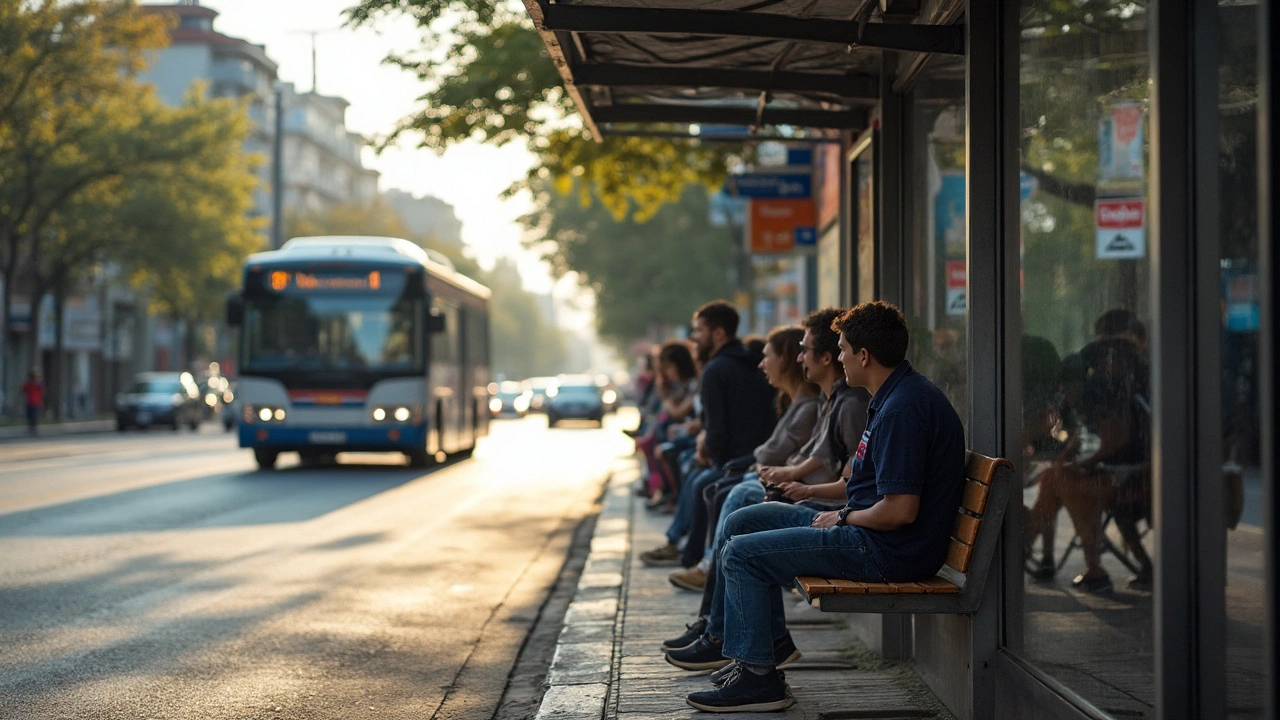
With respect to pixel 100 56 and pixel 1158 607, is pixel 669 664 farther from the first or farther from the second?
pixel 100 56

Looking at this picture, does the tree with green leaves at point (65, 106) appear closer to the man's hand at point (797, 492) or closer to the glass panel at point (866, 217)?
the glass panel at point (866, 217)

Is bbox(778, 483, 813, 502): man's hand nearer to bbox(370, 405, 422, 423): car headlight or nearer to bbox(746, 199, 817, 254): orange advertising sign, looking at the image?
bbox(746, 199, 817, 254): orange advertising sign

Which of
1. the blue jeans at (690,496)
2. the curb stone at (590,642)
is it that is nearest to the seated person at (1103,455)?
the curb stone at (590,642)

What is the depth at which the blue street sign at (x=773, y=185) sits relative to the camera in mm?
17062

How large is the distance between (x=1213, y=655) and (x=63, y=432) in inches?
1676

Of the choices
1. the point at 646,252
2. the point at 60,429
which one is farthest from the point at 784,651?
the point at 646,252

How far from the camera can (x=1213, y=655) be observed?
3.58 metres

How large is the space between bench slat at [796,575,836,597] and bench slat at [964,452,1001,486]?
2.04ft

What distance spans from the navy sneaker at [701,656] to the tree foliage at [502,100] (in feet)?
29.7

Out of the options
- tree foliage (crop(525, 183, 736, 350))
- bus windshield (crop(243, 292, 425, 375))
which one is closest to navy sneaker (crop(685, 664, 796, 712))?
bus windshield (crop(243, 292, 425, 375))

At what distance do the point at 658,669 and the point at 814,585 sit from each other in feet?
4.89

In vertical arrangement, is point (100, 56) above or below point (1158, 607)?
above

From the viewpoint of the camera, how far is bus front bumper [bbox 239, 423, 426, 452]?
839 inches

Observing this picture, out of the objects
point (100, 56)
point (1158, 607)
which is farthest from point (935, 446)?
point (100, 56)
